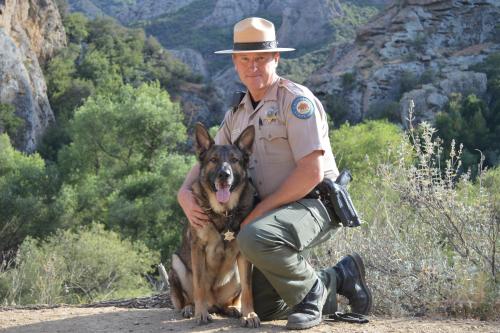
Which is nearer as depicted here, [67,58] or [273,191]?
[273,191]

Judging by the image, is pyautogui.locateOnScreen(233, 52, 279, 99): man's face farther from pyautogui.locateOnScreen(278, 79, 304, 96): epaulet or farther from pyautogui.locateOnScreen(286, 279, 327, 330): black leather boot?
pyautogui.locateOnScreen(286, 279, 327, 330): black leather boot

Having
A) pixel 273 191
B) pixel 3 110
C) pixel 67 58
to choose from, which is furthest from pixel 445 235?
pixel 67 58

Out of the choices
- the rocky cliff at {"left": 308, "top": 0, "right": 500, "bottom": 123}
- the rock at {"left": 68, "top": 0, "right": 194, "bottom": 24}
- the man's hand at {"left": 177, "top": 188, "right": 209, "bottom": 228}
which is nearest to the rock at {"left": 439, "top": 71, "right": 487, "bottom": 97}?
the rocky cliff at {"left": 308, "top": 0, "right": 500, "bottom": 123}

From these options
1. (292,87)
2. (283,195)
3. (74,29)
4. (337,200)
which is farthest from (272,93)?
(74,29)

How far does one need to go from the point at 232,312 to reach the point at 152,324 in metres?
0.57

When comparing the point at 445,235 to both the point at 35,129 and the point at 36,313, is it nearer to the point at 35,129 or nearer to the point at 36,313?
the point at 36,313

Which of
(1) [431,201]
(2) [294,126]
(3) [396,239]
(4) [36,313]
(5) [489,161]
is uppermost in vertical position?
(2) [294,126]

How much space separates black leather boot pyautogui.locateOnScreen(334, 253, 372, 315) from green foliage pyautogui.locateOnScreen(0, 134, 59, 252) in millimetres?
18874

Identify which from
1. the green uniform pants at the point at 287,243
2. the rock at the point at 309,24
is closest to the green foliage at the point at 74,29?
the rock at the point at 309,24

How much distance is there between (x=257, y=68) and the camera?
458 cm

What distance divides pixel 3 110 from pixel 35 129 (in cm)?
336

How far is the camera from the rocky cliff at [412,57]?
137ft

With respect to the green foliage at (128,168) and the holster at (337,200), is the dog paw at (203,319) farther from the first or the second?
the green foliage at (128,168)

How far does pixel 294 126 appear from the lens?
14.3ft
